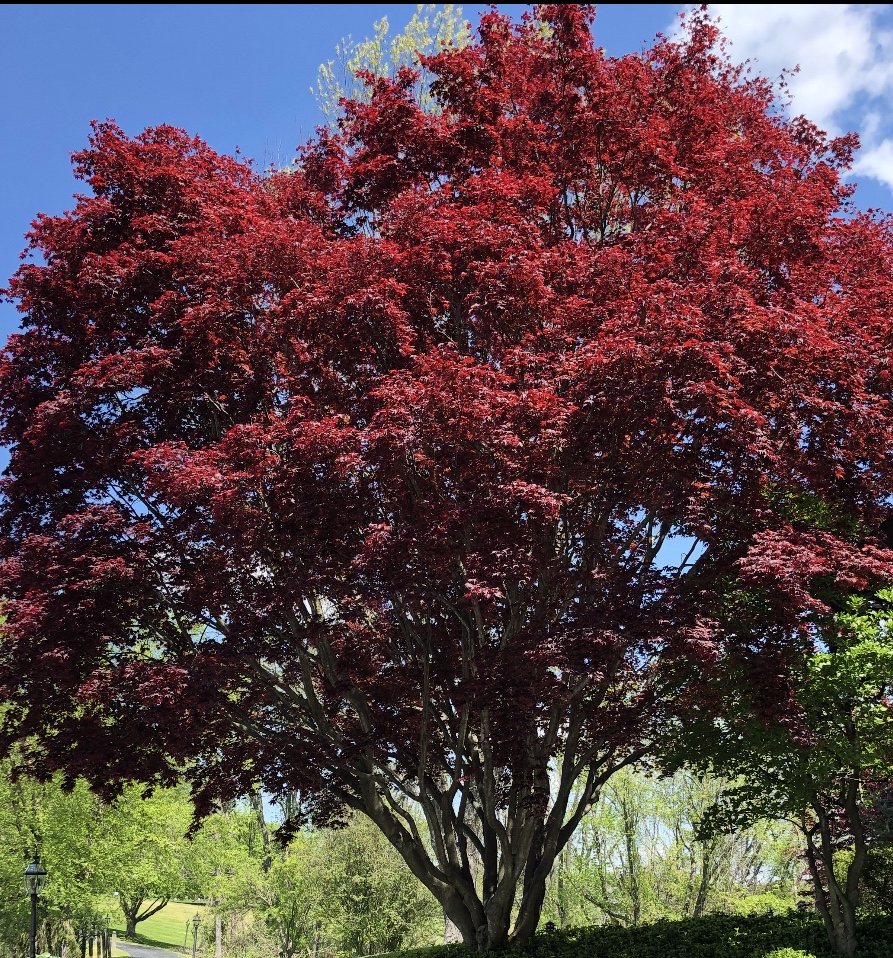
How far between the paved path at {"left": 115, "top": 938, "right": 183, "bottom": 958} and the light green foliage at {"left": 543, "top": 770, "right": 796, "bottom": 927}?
3132 centimetres

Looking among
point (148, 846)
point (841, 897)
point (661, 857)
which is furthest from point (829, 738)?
point (148, 846)

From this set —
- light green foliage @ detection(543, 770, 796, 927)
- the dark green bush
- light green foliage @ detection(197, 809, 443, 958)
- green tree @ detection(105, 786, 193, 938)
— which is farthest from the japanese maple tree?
green tree @ detection(105, 786, 193, 938)

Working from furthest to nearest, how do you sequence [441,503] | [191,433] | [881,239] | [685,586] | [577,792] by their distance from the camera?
[577,792], [881,239], [191,433], [685,586], [441,503]

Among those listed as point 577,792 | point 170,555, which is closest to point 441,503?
point 170,555

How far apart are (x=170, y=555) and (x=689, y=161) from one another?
8.42m

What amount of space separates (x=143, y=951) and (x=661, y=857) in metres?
38.1

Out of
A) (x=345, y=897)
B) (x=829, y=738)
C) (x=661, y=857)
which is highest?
(x=829, y=738)

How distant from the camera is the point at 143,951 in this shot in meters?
46.2

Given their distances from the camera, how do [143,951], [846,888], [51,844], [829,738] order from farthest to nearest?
[143,951], [51,844], [846,888], [829,738]

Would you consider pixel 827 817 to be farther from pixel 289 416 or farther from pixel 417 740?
pixel 289 416

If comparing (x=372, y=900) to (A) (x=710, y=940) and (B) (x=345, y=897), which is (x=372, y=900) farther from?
(A) (x=710, y=940)

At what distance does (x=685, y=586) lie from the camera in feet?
30.7

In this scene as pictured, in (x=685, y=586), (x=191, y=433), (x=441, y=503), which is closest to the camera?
(x=441, y=503)

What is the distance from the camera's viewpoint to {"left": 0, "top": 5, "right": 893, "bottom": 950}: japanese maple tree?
8.53 meters
